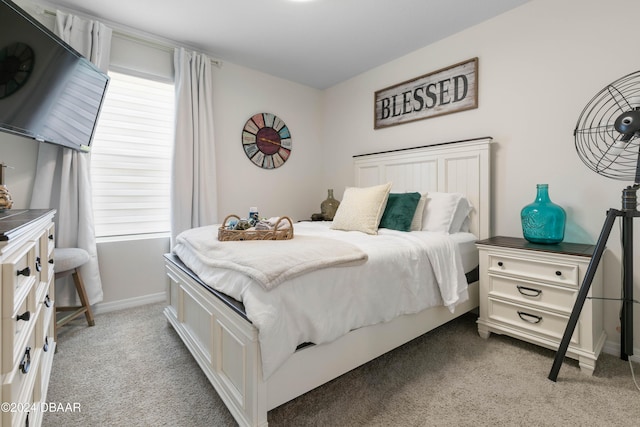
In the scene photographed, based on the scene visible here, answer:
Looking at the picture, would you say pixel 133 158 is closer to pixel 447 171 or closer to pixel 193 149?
pixel 193 149

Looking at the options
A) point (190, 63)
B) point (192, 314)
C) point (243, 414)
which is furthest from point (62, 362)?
point (190, 63)

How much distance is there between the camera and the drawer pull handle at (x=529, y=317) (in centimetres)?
196

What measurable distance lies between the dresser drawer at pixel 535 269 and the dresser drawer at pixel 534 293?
0.04m

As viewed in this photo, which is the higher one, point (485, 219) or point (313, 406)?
point (485, 219)

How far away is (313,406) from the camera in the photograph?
1.48 metres

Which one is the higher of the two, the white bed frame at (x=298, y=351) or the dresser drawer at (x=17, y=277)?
the dresser drawer at (x=17, y=277)

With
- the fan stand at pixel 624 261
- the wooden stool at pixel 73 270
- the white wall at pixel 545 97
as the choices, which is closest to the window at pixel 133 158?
the wooden stool at pixel 73 270

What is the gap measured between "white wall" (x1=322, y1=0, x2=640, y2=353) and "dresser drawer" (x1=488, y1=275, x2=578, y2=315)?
0.52 metres

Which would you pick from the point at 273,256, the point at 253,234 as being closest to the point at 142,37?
the point at 253,234

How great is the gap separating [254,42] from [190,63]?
0.70 meters

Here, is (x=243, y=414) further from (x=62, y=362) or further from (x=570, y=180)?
(x=570, y=180)

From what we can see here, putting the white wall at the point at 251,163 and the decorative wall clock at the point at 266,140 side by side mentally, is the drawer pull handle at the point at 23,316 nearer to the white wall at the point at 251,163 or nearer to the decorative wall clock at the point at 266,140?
the white wall at the point at 251,163

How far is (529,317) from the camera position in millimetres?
2006

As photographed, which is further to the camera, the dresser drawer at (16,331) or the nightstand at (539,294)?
the nightstand at (539,294)
